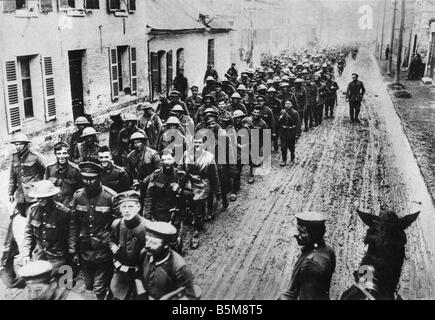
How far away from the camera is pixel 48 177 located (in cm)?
706

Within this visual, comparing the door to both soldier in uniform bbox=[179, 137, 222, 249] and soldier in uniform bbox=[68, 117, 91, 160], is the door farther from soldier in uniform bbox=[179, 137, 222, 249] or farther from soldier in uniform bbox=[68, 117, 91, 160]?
soldier in uniform bbox=[179, 137, 222, 249]

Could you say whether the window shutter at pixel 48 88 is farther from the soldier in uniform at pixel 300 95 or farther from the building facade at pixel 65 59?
the soldier in uniform at pixel 300 95

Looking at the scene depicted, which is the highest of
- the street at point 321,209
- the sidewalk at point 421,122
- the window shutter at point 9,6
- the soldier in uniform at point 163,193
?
the window shutter at point 9,6

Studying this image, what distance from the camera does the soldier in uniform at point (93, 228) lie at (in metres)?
5.71

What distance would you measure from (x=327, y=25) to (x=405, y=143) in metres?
66.4

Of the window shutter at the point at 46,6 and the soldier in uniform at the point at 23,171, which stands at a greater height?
the window shutter at the point at 46,6

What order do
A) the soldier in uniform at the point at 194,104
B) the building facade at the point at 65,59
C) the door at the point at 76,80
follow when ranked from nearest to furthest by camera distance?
the building facade at the point at 65,59, the soldier in uniform at the point at 194,104, the door at the point at 76,80

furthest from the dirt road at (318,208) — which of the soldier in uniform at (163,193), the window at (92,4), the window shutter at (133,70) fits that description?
the window at (92,4)

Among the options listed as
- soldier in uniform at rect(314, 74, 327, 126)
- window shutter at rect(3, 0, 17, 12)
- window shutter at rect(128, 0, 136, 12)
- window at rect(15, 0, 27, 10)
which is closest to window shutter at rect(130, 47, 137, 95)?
window shutter at rect(128, 0, 136, 12)

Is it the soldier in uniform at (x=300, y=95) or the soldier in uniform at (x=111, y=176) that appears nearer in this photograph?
the soldier in uniform at (x=111, y=176)

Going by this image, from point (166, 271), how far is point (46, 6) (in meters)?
10.0

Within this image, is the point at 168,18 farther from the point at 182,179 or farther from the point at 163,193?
the point at 163,193

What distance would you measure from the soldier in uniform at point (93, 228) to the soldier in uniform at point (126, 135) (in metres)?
3.00

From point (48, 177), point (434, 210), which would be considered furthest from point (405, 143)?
point (48, 177)
